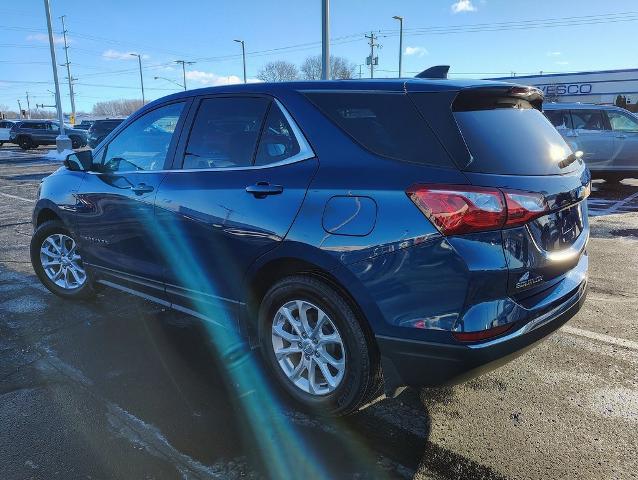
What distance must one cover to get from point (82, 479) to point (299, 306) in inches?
53.3

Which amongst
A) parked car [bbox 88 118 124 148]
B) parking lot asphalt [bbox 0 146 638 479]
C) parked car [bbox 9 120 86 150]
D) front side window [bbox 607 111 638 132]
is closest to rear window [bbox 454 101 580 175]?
parking lot asphalt [bbox 0 146 638 479]

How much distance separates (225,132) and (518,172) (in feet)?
6.07

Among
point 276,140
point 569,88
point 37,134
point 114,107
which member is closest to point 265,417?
point 276,140

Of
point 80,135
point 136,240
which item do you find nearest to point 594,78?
point 80,135

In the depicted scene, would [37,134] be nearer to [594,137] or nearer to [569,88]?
[594,137]

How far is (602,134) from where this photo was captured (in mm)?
11734

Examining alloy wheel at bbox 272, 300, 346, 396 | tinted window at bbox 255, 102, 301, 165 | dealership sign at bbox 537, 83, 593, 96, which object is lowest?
alloy wheel at bbox 272, 300, 346, 396

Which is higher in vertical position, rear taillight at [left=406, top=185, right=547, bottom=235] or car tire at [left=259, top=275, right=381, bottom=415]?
rear taillight at [left=406, top=185, right=547, bottom=235]

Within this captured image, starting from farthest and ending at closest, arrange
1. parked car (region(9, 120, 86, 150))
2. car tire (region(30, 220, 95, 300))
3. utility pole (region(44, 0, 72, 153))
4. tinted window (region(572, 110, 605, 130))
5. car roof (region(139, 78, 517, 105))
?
1. parked car (region(9, 120, 86, 150))
2. utility pole (region(44, 0, 72, 153))
3. tinted window (region(572, 110, 605, 130))
4. car tire (region(30, 220, 95, 300))
5. car roof (region(139, 78, 517, 105))

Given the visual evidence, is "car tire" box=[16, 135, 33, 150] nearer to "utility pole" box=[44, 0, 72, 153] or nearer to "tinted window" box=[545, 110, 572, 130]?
"utility pole" box=[44, 0, 72, 153]

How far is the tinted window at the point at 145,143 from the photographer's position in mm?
3766

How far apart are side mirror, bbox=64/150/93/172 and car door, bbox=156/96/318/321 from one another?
1.23 m

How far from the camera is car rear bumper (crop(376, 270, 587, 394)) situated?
7.69 ft

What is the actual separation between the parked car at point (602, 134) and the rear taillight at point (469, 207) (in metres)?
10.5
